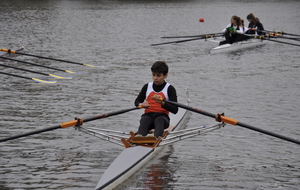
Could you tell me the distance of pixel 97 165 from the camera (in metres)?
8.62

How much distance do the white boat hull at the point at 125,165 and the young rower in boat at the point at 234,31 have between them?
586 inches

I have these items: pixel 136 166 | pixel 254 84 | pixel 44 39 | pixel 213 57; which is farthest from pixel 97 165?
pixel 44 39

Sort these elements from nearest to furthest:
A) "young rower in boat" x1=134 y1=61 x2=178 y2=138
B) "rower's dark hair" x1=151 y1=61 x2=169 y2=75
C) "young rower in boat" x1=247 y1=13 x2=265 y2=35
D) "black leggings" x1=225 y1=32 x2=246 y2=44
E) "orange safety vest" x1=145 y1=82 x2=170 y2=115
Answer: "rower's dark hair" x1=151 y1=61 x2=169 y2=75
"young rower in boat" x1=134 y1=61 x2=178 y2=138
"orange safety vest" x1=145 y1=82 x2=170 y2=115
"black leggings" x1=225 y1=32 x2=246 y2=44
"young rower in boat" x1=247 y1=13 x2=265 y2=35

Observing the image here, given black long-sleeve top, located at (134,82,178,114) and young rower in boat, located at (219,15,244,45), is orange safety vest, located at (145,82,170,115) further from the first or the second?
young rower in boat, located at (219,15,244,45)

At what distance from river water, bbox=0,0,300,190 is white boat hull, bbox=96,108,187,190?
169 millimetres

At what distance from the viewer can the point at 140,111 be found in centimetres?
1264

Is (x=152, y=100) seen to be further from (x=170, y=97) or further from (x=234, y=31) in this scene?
(x=234, y=31)

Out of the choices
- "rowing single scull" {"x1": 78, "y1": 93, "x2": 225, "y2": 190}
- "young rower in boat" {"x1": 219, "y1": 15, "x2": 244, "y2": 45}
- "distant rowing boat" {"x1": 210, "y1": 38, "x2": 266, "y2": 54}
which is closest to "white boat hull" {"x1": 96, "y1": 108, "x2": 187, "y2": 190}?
"rowing single scull" {"x1": 78, "y1": 93, "x2": 225, "y2": 190}

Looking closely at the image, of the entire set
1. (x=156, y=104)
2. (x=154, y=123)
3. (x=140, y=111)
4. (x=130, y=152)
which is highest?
(x=156, y=104)

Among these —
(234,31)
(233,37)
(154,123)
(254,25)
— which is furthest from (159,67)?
(254,25)

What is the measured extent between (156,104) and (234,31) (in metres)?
14.6

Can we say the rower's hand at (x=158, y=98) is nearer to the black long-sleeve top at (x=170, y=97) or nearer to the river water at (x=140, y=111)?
the black long-sleeve top at (x=170, y=97)

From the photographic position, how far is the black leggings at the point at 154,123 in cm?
885

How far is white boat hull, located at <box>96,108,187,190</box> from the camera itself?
23.6 feet
